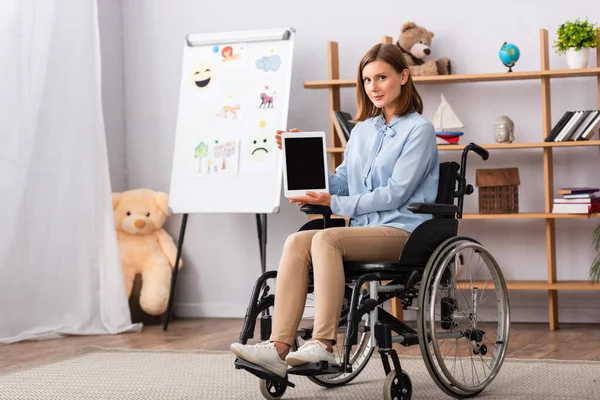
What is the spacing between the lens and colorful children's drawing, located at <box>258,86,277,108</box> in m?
4.18

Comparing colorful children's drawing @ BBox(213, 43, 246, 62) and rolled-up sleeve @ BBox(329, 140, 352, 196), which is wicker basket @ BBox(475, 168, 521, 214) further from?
rolled-up sleeve @ BBox(329, 140, 352, 196)

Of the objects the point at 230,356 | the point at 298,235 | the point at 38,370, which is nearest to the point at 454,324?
the point at 298,235

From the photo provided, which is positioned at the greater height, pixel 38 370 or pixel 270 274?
pixel 270 274

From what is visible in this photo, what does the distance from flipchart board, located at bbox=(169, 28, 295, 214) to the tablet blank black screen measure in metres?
1.56

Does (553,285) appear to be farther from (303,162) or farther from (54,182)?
(54,182)

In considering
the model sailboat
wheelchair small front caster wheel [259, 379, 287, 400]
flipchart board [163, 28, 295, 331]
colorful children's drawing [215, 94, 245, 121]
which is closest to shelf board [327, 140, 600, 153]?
the model sailboat

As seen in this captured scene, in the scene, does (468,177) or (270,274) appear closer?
(270,274)

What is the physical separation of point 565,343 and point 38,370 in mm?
2028

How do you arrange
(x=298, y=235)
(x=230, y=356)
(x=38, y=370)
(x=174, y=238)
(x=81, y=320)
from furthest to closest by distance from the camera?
(x=174, y=238) < (x=81, y=320) < (x=230, y=356) < (x=38, y=370) < (x=298, y=235)

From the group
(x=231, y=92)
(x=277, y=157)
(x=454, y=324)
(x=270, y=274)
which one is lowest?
(x=454, y=324)

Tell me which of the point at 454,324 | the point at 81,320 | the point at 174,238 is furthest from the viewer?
the point at 174,238

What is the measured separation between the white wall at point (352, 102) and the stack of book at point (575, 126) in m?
0.22

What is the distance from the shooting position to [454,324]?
8.43ft

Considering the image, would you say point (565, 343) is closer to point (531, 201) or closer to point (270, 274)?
point (531, 201)
